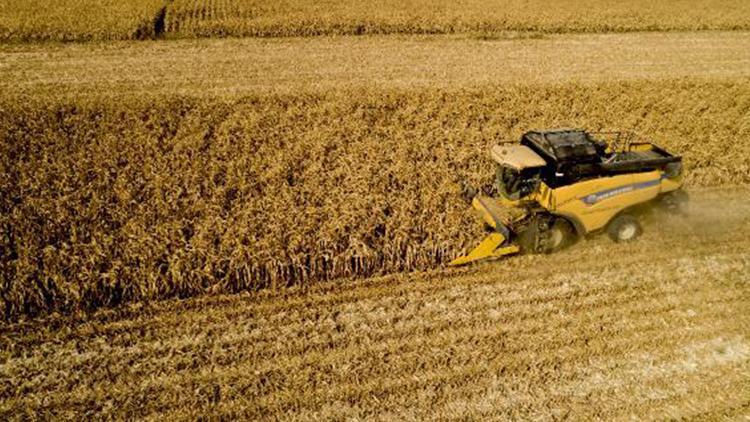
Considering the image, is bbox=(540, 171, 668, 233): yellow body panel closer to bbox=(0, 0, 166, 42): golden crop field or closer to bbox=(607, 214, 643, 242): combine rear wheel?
bbox=(607, 214, 643, 242): combine rear wheel

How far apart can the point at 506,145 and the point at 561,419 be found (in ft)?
14.8

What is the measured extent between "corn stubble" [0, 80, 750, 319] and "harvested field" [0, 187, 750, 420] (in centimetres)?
49

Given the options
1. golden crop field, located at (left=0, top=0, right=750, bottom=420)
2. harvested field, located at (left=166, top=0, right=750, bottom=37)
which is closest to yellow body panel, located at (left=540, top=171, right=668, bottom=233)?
golden crop field, located at (left=0, top=0, right=750, bottom=420)

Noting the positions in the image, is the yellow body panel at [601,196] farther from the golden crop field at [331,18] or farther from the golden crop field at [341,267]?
the golden crop field at [331,18]

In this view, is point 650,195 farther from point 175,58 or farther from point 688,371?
point 175,58

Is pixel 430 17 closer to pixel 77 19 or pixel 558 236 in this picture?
pixel 77 19

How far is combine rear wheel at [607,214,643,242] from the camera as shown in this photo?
8.65 m

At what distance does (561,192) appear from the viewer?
7812 mm

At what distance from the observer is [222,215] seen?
8.54 m

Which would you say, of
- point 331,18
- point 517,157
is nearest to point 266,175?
point 517,157

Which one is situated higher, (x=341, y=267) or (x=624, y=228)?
(x=624, y=228)

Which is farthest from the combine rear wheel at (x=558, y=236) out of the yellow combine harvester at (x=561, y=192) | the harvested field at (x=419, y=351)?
the harvested field at (x=419, y=351)

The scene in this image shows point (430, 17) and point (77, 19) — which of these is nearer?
point (77, 19)

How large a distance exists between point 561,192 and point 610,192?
39.5 inches
